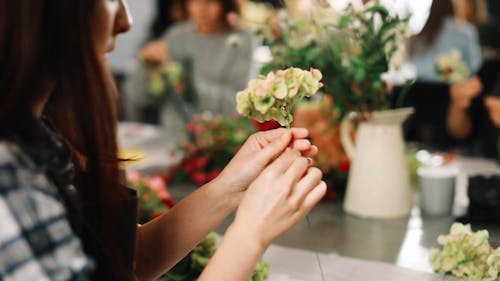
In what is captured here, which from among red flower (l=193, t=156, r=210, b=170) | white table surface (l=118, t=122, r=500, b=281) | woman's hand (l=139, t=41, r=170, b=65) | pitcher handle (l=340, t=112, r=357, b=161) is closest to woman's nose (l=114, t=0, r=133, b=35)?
white table surface (l=118, t=122, r=500, b=281)

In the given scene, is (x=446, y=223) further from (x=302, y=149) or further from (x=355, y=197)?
(x=302, y=149)

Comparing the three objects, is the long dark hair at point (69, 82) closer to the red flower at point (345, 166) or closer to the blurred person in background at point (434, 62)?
the red flower at point (345, 166)

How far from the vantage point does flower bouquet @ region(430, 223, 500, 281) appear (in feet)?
3.41

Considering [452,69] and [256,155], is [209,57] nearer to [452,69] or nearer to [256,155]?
[452,69]

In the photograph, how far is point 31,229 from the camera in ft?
2.23

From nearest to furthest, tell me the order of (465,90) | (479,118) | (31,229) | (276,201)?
1. (31,229)
2. (276,201)
3. (465,90)
4. (479,118)

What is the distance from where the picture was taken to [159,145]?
2428 millimetres

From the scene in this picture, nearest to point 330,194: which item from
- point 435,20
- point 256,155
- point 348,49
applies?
point 348,49

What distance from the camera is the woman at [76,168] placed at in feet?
2.22

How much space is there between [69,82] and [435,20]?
3249 mm

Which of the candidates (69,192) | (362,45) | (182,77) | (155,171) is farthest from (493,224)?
(182,77)

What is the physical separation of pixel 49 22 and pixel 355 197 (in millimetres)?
969

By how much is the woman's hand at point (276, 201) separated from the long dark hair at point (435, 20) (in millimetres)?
3007

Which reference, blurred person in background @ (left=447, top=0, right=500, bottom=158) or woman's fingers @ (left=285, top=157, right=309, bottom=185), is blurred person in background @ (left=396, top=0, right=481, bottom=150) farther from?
woman's fingers @ (left=285, top=157, right=309, bottom=185)
